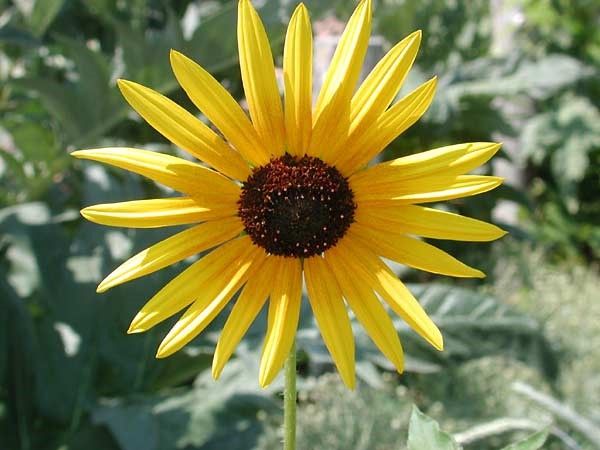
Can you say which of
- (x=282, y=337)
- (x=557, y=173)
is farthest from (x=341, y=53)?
(x=557, y=173)

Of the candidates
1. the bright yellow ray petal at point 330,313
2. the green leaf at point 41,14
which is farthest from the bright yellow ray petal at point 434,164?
the green leaf at point 41,14

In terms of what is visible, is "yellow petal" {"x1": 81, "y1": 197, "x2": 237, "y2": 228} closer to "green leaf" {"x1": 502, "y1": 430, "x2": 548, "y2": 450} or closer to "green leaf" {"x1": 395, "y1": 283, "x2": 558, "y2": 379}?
"green leaf" {"x1": 502, "y1": 430, "x2": 548, "y2": 450}

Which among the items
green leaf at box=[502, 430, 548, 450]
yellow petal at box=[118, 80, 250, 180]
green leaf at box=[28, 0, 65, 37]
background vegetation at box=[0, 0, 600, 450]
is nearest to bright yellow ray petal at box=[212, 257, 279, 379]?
yellow petal at box=[118, 80, 250, 180]

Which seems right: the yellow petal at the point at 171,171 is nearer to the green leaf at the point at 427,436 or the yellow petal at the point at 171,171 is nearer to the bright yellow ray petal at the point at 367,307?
the bright yellow ray petal at the point at 367,307

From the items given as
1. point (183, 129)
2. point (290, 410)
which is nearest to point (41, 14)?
point (183, 129)

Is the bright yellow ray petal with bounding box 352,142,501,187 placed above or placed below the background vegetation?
above

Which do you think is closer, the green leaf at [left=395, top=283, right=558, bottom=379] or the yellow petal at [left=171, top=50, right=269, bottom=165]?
the yellow petal at [left=171, top=50, right=269, bottom=165]

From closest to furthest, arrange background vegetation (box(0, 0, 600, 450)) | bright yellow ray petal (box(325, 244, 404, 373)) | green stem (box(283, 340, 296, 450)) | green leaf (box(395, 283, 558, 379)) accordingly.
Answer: green stem (box(283, 340, 296, 450)) < bright yellow ray petal (box(325, 244, 404, 373)) < background vegetation (box(0, 0, 600, 450)) < green leaf (box(395, 283, 558, 379))
